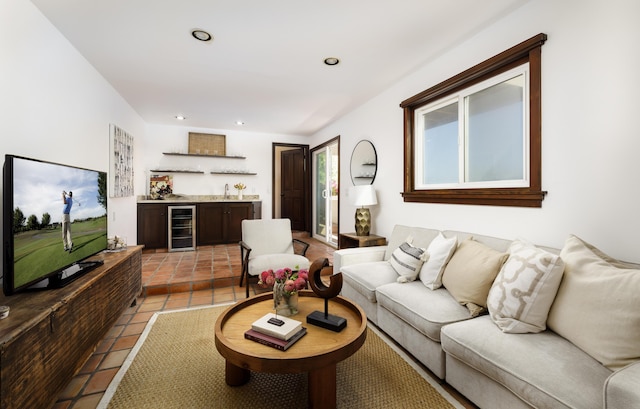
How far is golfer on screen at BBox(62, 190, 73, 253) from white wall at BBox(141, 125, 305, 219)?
3404 millimetres

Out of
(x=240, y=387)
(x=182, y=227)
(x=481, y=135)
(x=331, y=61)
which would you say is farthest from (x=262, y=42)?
(x=182, y=227)

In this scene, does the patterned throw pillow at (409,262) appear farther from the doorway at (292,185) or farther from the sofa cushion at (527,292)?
the doorway at (292,185)

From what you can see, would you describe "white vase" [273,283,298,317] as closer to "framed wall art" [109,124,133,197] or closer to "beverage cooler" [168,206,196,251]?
"framed wall art" [109,124,133,197]

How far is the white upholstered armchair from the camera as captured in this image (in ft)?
10.6

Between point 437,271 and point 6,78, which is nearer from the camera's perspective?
point 6,78

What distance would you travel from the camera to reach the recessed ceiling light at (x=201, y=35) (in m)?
2.40

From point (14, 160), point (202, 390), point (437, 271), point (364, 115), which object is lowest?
point (202, 390)

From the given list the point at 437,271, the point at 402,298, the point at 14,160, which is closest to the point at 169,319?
the point at 14,160

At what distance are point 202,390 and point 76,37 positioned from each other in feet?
9.92

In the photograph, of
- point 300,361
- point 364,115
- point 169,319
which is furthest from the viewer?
point 364,115

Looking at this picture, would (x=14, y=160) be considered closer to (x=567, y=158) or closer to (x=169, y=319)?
(x=169, y=319)

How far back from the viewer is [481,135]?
2.54 meters

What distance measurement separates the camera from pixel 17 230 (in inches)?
57.9

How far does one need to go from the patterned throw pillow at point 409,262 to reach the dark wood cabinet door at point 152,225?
4.25 metres
